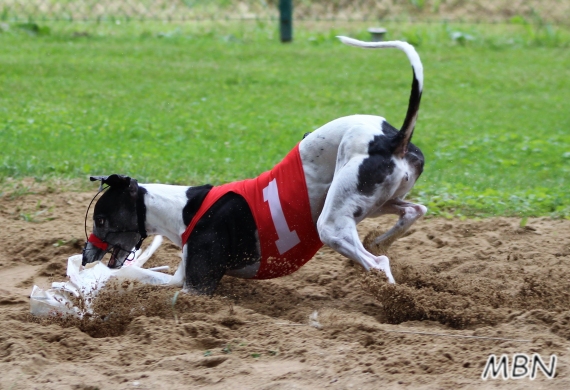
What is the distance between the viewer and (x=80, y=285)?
5012 millimetres

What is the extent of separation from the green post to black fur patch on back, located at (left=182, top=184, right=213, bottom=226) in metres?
9.61

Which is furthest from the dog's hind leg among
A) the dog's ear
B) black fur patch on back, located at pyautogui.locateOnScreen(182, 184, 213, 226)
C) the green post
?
the green post

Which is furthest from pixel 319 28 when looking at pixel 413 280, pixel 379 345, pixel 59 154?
pixel 379 345

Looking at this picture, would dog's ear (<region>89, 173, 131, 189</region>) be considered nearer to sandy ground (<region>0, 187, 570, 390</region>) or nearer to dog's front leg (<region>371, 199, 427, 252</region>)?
sandy ground (<region>0, 187, 570, 390</region>)

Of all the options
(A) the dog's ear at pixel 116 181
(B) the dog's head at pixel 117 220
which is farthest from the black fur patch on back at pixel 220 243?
(A) the dog's ear at pixel 116 181

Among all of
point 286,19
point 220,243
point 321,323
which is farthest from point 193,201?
point 286,19

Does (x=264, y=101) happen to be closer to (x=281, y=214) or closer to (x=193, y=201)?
(x=193, y=201)

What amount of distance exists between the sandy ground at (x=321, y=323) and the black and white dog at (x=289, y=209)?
24 centimetres

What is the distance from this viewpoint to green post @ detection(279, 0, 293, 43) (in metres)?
14.4

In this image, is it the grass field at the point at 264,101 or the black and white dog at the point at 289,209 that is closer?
the black and white dog at the point at 289,209

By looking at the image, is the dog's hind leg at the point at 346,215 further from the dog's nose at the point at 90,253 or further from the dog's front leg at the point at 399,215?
the dog's nose at the point at 90,253

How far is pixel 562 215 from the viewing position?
6.66 m

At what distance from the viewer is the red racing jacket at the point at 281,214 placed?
16.5 feet

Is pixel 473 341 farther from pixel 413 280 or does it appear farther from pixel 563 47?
pixel 563 47
